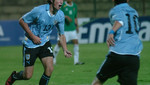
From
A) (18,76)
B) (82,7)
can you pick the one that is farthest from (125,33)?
(82,7)

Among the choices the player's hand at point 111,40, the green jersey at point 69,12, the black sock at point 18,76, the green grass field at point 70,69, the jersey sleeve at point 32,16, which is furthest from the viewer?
the green jersey at point 69,12

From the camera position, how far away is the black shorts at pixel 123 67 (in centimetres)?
632

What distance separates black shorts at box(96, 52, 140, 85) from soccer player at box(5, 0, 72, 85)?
1.69 meters

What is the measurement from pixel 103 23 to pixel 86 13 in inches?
116

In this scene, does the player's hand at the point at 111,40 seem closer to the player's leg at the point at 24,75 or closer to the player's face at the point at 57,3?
the player's face at the point at 57,3

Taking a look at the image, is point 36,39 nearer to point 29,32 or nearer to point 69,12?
point 29,32

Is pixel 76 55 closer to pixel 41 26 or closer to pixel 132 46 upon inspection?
pixel 41 26

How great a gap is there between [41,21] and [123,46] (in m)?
2.32

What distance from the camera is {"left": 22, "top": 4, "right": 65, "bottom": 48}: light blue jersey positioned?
26.9 ft

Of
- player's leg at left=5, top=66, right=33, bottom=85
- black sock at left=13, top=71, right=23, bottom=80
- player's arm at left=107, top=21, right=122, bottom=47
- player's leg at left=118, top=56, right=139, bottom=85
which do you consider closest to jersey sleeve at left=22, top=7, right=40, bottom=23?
player's leg at left=5, top=66, right=33, bottom=85

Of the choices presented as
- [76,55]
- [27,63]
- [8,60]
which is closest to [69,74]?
[76,55]

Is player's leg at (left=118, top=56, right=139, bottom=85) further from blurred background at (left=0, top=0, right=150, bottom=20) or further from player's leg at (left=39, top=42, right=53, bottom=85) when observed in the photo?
blurred background at (left=0, top=0, right=150, bottom=20)

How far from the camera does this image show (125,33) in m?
6.46

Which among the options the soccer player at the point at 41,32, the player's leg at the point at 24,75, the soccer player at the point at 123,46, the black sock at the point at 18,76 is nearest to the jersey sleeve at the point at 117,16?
the soccer player at the point at 123,46
